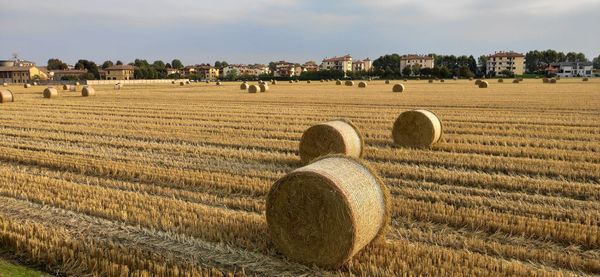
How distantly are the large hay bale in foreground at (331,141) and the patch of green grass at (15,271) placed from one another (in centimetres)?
571

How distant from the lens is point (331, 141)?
1004 centimetres

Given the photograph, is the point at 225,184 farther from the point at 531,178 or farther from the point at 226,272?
the point at 531,178

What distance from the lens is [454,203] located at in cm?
758

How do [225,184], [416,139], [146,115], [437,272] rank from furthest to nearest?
[146,115], [416,139], [225,184], [437,272]

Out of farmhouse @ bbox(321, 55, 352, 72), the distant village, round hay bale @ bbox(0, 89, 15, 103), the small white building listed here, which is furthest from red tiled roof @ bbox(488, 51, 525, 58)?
round hay bale @ bbox(0, 89, 15, 103)

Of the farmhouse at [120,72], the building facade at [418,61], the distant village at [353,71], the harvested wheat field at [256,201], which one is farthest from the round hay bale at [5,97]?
the building facade at [418,61]

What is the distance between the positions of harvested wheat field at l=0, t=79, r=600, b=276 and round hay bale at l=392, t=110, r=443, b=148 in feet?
1.22

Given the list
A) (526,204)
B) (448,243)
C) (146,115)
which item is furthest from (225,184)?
(146,115)

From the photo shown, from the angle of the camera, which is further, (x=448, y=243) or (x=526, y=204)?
(x=526, y=204)

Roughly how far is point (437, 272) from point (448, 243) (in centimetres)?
93

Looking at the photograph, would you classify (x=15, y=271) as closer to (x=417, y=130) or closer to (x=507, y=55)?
(x=417, y=130)

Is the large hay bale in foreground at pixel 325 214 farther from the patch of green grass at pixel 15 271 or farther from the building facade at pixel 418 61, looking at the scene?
the building facade at pixel 418 61

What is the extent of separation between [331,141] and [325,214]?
476 cm

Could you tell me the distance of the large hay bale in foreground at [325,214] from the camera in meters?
5.27
